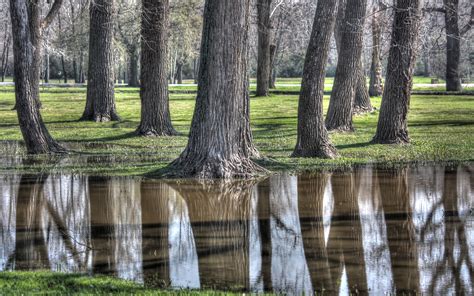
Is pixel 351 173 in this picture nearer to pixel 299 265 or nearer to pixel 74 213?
pixel 74 213

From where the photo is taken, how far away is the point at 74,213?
1124 cm

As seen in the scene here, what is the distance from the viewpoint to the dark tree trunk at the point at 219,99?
46.9 ft

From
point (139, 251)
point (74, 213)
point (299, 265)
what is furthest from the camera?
point (74, 213)

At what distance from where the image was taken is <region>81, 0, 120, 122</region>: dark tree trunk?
87.2 feet

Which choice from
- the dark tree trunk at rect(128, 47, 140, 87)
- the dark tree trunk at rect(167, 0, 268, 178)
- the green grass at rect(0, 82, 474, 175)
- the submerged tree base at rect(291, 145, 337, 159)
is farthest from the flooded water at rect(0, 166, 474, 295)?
the dark tree trunk at rect(128, 47, 140, 87)

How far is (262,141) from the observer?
21.3 meters

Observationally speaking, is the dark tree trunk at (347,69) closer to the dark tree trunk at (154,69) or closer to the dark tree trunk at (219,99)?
the dark tree trunk at (154,69)

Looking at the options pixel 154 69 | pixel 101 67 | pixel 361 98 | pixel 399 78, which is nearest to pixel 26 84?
pixel 154 69

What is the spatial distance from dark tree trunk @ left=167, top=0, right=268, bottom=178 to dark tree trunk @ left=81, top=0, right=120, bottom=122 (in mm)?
12601

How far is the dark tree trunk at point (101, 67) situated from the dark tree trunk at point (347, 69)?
8.47m

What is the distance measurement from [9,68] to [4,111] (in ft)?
204

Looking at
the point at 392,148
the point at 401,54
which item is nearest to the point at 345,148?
the point at 392,148

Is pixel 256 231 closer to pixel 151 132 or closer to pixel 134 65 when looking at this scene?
pixel 151 132

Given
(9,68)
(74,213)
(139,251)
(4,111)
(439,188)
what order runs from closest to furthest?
(139,251) < (74,213) < (439,188) < (4,111) < (9,68)
